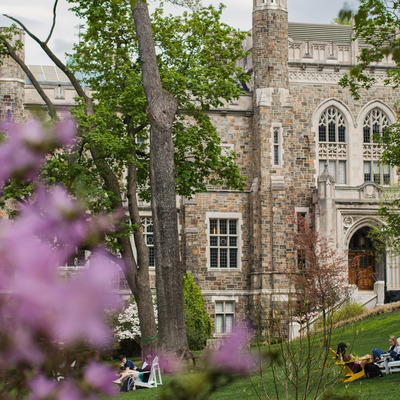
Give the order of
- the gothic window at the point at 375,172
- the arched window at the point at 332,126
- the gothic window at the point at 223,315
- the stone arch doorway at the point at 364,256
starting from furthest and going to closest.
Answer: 1. the arched window at the point at 332,126
2. the stone arch doorway at the point at 364,256
3. the gothic window at the point at 375,172
4. the gothic window at the point at 223,315

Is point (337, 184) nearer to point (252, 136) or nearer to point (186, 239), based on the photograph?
point (252, 136)

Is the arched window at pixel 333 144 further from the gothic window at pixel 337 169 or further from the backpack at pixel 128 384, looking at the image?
the backpack at pixel 128 384

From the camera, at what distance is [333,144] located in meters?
27.5

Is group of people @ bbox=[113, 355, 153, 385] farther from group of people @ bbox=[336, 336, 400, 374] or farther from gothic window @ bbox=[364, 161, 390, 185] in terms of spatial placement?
gothic window @ bbox=[364, 161, 390, 185]

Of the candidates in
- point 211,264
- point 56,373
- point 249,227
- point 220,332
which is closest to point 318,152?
point 249,227

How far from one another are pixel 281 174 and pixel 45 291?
25.2 m

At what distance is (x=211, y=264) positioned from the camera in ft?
86.8

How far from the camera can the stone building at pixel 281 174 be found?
2572 centimetres

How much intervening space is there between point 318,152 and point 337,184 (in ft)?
4.55

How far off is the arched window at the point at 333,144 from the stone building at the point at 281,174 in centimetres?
4

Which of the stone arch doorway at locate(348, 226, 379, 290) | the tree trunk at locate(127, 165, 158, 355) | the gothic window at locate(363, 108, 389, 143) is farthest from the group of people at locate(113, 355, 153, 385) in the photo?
the gothic window at locate(363, 108, 389, 143)

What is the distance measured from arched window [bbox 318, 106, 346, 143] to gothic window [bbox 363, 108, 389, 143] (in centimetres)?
87

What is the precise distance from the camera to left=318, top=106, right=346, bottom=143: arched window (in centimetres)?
2753

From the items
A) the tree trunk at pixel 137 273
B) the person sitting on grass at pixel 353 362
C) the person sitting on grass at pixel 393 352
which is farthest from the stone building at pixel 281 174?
the person sitting on grass at pixel 353 362
